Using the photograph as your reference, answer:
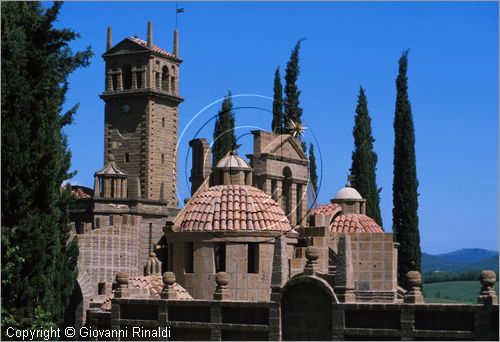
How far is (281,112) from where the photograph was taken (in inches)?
2859

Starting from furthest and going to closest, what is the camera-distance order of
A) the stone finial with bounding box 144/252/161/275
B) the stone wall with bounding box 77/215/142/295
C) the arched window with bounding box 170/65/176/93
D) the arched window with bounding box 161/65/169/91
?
the arched window with bounding box 170/65/176/93
the arched window with bounding box 161/65/169/91
the stone wall with bounding box 77/215/142/295
the stone finial with bounding box 144/252/161/275

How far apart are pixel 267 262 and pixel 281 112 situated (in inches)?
1088

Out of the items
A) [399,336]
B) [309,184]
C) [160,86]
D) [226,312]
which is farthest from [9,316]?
[160,86]

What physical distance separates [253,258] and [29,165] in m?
14.4

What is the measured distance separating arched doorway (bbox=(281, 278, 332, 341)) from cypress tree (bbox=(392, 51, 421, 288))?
27.9 meters

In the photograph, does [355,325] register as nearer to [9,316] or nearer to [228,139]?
[9,316]

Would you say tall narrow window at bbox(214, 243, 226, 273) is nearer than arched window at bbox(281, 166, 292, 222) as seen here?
Yes

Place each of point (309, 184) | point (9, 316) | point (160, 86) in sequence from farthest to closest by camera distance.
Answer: point (160, 86), point (309, 184), point (9, 316)

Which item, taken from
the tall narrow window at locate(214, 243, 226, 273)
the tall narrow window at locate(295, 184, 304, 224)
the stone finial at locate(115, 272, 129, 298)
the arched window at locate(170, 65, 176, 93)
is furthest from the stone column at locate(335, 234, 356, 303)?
the arched window at locate(170, 65, 176, 93)

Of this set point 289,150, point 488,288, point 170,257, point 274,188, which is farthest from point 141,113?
point 488,288

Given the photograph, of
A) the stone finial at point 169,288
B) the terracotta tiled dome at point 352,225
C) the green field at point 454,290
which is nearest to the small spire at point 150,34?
the terracotta tiled dome at point 352,225

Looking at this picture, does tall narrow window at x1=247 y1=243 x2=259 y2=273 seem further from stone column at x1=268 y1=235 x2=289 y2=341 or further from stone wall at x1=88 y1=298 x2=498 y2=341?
stone column at x1=268 y1=235 x2=289 y2=341

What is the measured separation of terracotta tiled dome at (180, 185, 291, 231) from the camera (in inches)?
1806

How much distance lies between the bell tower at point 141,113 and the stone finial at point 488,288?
139ft
